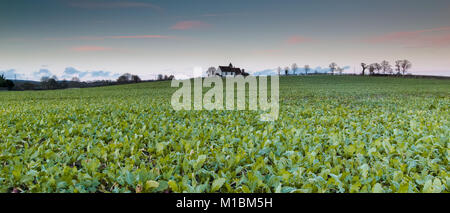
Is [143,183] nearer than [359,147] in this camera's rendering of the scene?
Yes

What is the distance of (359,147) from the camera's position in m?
4.09

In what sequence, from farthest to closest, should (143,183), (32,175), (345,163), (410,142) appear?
(410,142)
(345,163)
(32,175)
(143,183)

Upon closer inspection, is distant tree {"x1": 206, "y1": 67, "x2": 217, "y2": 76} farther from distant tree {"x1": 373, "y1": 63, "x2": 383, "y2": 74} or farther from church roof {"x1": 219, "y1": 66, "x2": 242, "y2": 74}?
distant tree {"x1": 373, "y1": 63, "x2": 383, "y2": 74}

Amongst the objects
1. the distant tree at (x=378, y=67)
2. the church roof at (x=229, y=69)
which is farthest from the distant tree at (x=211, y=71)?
the distant tree at (x=378, y=67)

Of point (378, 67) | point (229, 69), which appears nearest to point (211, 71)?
point (229, 69)

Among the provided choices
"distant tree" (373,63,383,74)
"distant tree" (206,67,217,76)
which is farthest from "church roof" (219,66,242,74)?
"distant tree" (373,63,383,74)

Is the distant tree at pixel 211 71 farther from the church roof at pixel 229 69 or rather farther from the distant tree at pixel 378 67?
the distant tree at pixel 378 67

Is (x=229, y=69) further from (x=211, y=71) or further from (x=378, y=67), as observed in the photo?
(x=378, y=67)
